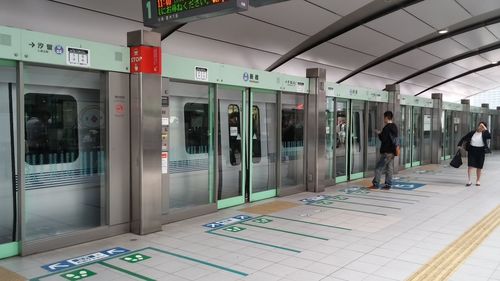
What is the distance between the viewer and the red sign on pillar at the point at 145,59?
5.70 m

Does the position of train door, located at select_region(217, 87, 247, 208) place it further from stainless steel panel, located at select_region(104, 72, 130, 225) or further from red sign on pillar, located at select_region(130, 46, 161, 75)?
stainless steel panel, located at select_region(104, 72, 130, 225)

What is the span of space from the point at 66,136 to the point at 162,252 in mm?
1933

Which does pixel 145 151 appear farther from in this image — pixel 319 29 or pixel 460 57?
pixel 460 57

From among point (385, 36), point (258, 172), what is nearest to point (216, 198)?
point (258, 172)

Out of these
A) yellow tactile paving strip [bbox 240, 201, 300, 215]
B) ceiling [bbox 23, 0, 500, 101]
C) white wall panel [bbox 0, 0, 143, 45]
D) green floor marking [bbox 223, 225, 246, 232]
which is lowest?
green floor marking [bbox 223, 225, 246, 232]

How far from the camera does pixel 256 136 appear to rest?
27.8ft

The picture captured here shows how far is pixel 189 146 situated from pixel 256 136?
1.79 metres

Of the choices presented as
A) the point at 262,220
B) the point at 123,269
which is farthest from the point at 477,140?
the point at 123,269

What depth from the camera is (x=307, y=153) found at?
9398 millimetres

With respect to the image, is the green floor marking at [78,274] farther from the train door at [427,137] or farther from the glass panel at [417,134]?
the train door at [427,137]

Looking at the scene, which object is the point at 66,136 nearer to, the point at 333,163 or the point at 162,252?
the point at 162,252

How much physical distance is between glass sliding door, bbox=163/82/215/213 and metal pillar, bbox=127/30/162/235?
679 millimetres

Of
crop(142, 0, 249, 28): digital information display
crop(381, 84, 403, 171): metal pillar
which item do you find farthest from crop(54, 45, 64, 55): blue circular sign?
crop(381, 84, 403, 171): metal pillar

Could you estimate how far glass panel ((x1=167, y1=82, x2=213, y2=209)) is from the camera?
22.3 feet
